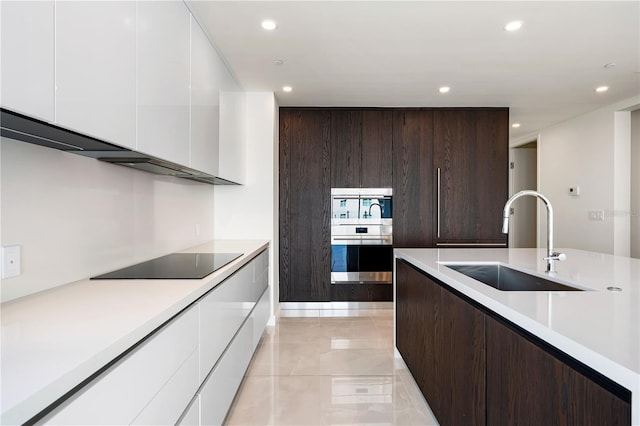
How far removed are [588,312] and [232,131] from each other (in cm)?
278

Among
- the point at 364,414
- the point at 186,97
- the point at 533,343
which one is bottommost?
the point at 364,414

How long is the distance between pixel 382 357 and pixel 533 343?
204 cm

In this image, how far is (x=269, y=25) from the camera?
2260 millimetres

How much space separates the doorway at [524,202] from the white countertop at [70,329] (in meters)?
6.33

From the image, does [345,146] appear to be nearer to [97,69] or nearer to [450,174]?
[450,174]

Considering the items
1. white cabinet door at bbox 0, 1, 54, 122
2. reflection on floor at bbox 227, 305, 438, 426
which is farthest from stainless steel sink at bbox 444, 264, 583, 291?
white cabinet door at bbox 0, 1, 54, 122

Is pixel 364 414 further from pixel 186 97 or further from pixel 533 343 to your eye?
pixel 186 97

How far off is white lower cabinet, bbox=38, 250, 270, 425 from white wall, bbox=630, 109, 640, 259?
462 centimetres

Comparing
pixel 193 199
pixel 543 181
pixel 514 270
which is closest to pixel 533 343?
pixel 514 270

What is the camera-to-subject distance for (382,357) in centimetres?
282

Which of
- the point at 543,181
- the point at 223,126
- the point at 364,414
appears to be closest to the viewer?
the point at 364,414

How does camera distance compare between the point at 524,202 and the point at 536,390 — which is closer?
the point at 536,390

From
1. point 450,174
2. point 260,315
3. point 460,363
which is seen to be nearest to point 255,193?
point 260,315

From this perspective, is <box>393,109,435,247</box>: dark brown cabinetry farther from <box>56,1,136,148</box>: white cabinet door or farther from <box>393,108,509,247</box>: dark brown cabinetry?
<box>56,1,136,148</box>: white cabinet door
